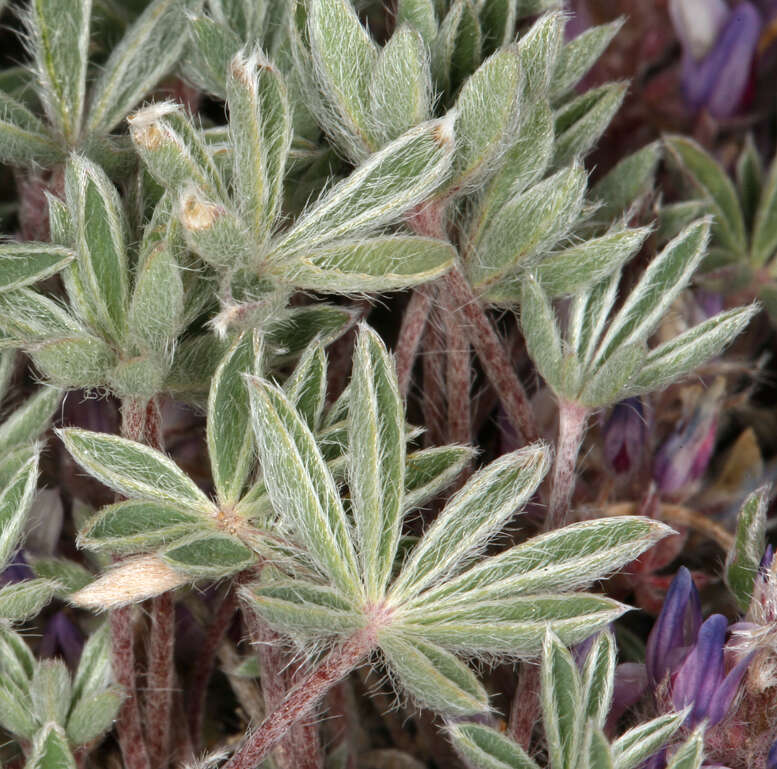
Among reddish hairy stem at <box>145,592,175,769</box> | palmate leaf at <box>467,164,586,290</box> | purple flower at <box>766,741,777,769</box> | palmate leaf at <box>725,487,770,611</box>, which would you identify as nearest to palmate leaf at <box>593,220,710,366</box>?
palmate leaf at <box>467,164,586,290</box>

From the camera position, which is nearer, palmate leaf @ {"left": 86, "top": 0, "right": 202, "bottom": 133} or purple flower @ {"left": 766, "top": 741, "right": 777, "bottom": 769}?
purple flower @ {"left": 766, "top": 741, "right": 777, "bottom": 769}

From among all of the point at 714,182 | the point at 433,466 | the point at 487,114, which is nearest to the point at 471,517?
the point at 433,466

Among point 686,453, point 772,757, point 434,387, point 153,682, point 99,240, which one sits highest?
point 99,240

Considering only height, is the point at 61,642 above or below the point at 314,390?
below

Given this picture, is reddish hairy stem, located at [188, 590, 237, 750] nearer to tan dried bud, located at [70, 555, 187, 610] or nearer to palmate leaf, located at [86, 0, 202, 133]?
tan dried bud, located at [70, 555, 187, 610]

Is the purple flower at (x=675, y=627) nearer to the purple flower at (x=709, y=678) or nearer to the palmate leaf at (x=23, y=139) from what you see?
the purple flower at (x=709, y=678)

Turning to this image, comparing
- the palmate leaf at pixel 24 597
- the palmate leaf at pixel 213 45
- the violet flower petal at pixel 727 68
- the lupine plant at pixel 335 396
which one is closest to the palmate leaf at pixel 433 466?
the lupine plant at pixel 335 396

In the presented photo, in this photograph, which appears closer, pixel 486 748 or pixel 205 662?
pixel 486 748

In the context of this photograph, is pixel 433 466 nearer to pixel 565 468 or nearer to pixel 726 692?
pixel 565 468

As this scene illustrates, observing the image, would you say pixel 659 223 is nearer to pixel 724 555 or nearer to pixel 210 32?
pixel 724 555
